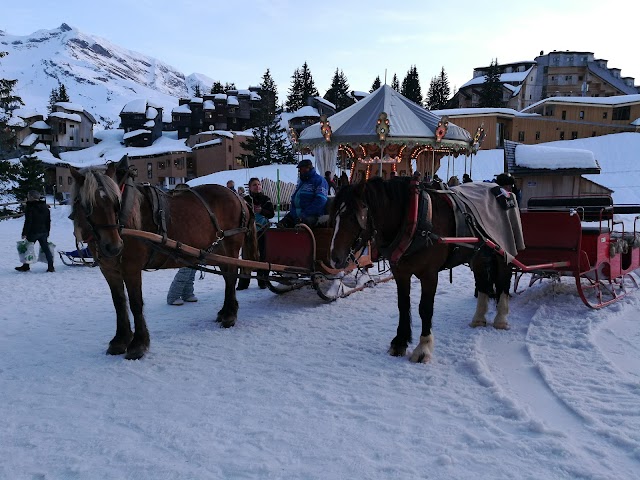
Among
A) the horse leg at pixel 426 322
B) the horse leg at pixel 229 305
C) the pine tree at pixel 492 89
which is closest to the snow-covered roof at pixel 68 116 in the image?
the pine tree at pixel 492 89

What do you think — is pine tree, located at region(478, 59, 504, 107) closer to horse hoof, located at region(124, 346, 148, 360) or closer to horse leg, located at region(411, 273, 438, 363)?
horse leg, located at region(411, 273, 438, 363)

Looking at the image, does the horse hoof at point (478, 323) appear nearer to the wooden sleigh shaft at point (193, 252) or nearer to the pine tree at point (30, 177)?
the wooden sleigh shaft at point (193, 252)

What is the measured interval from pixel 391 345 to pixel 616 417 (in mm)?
1991

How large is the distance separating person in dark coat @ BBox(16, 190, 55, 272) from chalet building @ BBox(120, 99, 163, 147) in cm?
5530

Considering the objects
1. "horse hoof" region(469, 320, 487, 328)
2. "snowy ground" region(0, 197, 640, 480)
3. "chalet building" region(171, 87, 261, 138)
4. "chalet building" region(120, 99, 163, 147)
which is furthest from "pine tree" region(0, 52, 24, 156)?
"chalet building" region(120, 99, 163, 147)

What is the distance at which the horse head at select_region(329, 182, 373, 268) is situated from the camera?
425 centimetres

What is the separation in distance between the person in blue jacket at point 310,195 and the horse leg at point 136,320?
Result: 2.65 metres

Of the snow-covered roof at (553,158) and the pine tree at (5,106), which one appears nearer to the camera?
the snow-covered roof at (553,158)

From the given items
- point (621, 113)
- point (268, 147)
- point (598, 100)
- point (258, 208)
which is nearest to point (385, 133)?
point (258, 208)

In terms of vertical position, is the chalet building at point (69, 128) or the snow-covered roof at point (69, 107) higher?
the snow-covered roof at point (69, 107)

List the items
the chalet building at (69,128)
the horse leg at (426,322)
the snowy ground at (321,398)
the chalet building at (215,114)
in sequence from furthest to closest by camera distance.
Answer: the chalet building at (69,128) → the chalet building at (215,114) → the horse leg at (426,322) → the snowy ground at (321,398)

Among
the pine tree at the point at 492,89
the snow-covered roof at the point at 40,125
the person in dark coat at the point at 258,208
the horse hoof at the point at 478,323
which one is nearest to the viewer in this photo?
the horse hoof at the point at 478,323

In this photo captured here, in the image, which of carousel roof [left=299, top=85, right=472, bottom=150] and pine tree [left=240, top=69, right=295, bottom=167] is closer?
carousel roof [left=299, top=85, right=472, bottom=150]

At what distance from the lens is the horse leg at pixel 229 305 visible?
571cm
